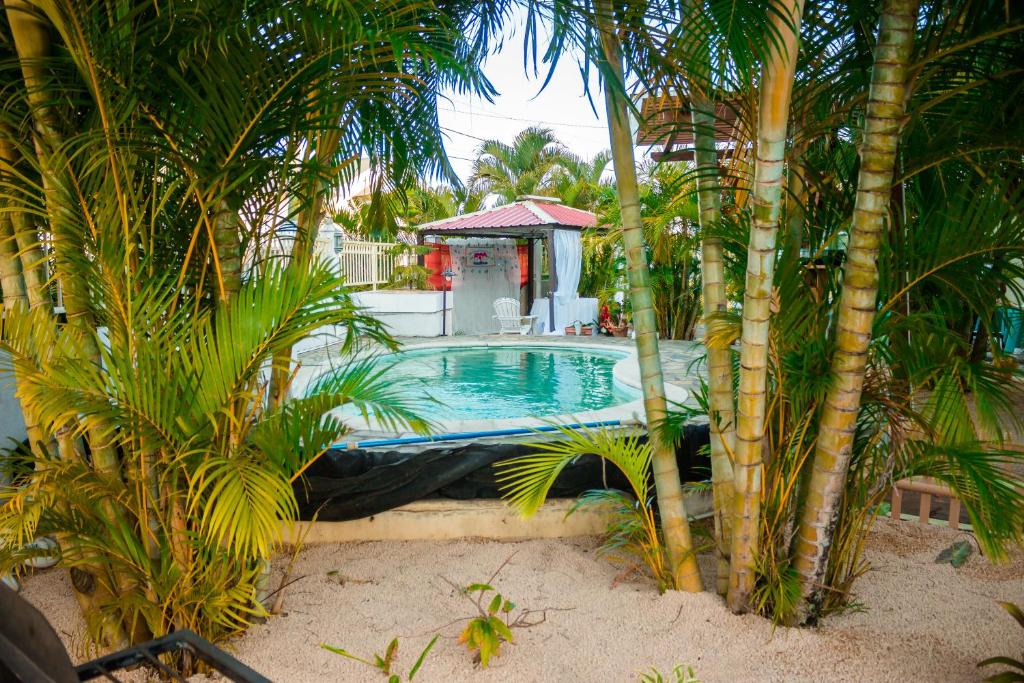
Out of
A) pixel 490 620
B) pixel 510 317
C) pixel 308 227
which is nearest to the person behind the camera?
pixel 490 620

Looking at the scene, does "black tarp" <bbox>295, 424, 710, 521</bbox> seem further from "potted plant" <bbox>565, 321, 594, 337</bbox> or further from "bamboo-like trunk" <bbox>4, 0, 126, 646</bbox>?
"potted plant" <bbox>565, 321, 594, 337</bbox>

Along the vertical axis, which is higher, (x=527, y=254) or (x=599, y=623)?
(x=527, y=254)

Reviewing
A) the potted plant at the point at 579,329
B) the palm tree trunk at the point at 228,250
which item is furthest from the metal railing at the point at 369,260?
the palm tree trunk at the point at 228,250

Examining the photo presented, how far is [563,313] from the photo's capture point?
14.8 m

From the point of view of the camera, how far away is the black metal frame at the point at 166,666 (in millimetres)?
1278

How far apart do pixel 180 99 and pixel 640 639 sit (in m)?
2.47

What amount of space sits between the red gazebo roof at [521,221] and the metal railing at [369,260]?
3.23ft

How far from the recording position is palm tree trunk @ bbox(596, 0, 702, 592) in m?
2.62

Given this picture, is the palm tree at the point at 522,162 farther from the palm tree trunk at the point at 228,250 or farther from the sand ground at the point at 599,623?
the palm tree trunk at the point at 228,250

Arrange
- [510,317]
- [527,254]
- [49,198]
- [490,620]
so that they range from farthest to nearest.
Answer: [527,254], [510,317], [490,620], [49,198]

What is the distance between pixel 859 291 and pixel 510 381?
7.25 metres

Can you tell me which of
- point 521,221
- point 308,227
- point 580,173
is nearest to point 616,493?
point 308,227

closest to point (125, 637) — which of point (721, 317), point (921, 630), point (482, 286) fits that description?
point (721, 317)

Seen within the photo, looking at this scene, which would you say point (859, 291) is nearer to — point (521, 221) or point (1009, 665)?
point (1009, 665)
